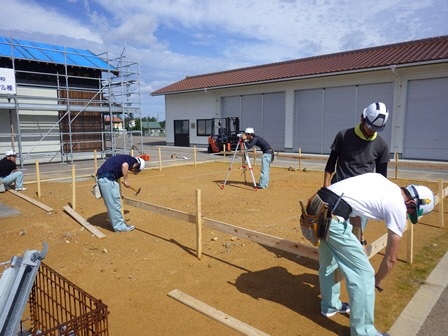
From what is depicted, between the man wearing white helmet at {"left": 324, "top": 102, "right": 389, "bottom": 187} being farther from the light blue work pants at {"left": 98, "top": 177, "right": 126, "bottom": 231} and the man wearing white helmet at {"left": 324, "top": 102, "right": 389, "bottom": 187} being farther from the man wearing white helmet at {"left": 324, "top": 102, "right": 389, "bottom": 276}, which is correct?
the light blue work pants at {"left": 98, "top": 177, "right": 126, "bottom": 231}

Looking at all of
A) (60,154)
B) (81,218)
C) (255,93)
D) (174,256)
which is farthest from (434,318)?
(255,93)

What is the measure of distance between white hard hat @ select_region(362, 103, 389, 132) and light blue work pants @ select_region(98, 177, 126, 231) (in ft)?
14.4

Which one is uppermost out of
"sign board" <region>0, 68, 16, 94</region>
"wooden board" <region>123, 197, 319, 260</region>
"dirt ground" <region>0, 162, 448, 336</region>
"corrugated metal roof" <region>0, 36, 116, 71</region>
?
"corrugated metal roof" <region>0, 36, 116, 71</region>

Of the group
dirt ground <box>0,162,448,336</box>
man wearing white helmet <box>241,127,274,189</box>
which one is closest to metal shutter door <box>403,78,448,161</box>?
man wearing white helmet <box>241,127,274,189</box>

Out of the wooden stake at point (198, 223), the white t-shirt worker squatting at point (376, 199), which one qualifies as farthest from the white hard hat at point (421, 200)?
the wooden stake at point (198, 223)

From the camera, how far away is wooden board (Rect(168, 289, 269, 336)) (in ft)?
10.3

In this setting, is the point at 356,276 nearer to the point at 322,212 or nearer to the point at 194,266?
the point at 322,212

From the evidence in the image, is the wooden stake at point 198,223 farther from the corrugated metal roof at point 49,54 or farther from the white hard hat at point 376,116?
the corrugated metal roof at point 49,54

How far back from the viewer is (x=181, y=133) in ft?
99.0

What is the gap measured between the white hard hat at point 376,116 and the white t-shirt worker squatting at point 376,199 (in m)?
0.74

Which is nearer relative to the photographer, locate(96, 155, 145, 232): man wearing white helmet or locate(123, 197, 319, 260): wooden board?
locate(123, 197, 319, 260): wooden board

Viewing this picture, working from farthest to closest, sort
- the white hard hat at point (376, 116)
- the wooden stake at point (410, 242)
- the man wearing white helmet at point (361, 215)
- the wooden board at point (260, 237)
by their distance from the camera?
the wooden stake at point (410, 242)
the wooden board at point (260, 237)
the white hard hat at point (376, 116)
the man wearing white helmet at point (361, 215)

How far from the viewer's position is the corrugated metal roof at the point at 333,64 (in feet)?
57.4

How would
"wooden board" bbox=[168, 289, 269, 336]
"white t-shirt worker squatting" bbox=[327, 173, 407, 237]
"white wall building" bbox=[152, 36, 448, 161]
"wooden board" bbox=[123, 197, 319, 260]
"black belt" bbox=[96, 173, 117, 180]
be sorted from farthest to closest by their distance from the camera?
1. "white wall building" bbox=[152, 36, 448, 161]
2. "black belt" bbox=[96, 173, 117, 180]
3. "wooden board" bbox=[123, 197, 319, 260]
4. "wooden board" bbox=[168, 289, 269, 336]
5. "white t-shirt worker squatting" bbox=[327, 173, 407, 237]
